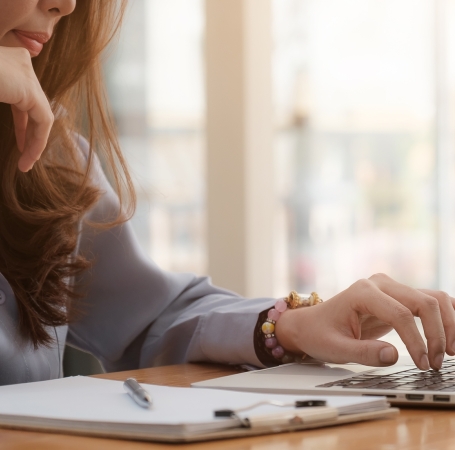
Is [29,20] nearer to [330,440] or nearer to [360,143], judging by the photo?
[330,440]

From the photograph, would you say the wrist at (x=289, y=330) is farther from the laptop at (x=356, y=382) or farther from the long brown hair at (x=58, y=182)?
the long brown hair at (x=58, y=182)

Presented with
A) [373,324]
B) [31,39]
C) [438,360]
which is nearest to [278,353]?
[373,324]

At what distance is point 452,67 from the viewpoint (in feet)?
12.3

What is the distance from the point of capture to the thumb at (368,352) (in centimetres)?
79

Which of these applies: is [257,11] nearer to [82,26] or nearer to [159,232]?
[159,232]

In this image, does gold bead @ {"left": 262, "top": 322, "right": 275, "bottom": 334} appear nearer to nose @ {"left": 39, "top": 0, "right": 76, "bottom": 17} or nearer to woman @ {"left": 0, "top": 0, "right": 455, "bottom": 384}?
woman @ {"left": 0, "top": 0, "right": 455, "bottom": 384}

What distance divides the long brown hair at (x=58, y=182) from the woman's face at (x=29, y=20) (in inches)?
5.3

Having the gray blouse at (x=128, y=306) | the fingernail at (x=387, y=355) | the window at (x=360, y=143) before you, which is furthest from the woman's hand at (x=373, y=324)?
the window at (x=360, y=143)

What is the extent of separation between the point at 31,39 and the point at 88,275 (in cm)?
37

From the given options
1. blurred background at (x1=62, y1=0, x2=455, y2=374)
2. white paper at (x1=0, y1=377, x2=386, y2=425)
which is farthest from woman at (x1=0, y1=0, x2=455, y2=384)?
blurred background at (x1=62, y1=0, x2=455, y2=374)

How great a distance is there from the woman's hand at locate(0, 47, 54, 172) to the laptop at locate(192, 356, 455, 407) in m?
0.36

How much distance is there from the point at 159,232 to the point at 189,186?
0.29 metres

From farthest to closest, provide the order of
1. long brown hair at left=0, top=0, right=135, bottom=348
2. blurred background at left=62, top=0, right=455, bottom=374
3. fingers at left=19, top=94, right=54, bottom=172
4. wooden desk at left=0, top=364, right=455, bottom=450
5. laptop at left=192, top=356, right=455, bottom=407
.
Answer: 1. blurred background at left=62, top=0, right=455, bottom=374
2. long brown hair at left=0, top=0, right=135, bottom=348
3. fingers at left=19, top=94, right=54, bottom=172
4. laptop at left=192, top=356, right=455, bottom=407
5. wooden desk at left=0, top=364, right=455, bottom=450

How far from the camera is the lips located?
3.16 ft
